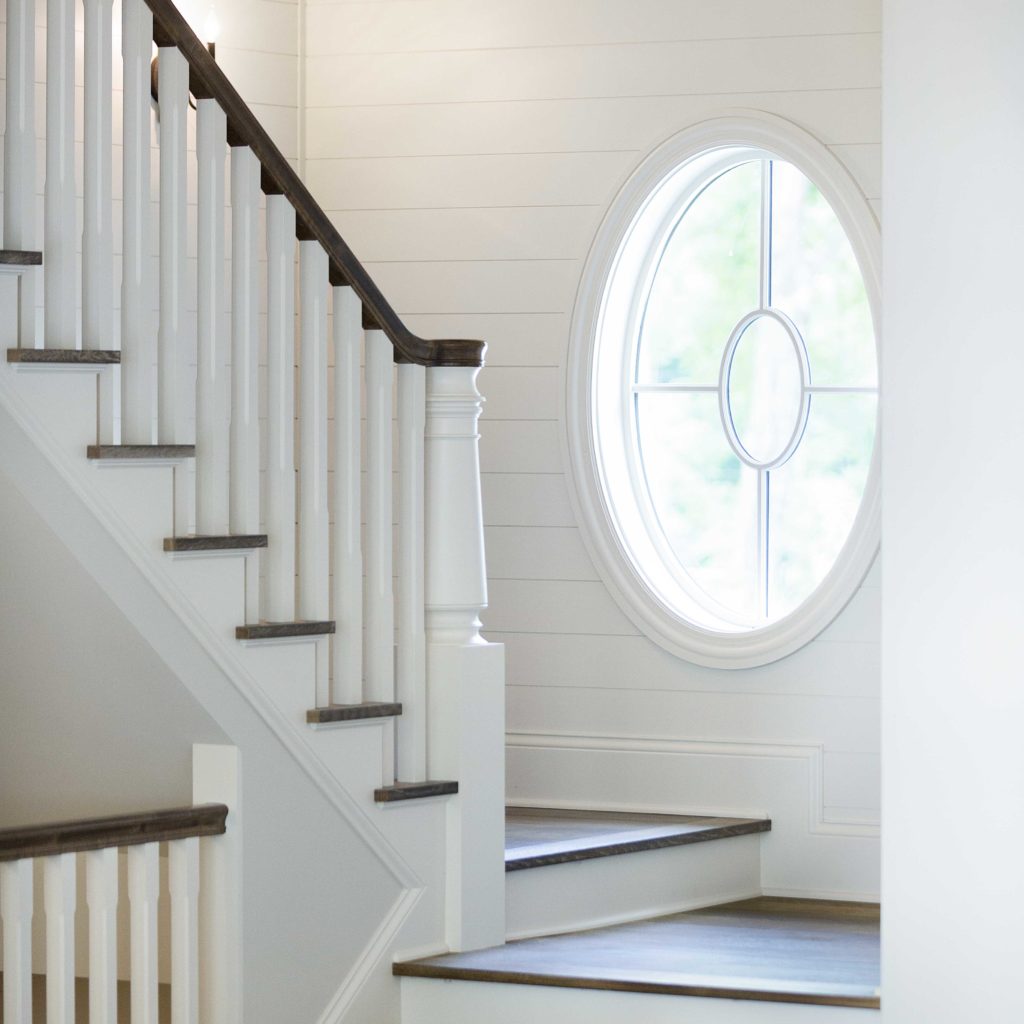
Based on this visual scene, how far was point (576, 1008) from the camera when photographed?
3223 millimetres

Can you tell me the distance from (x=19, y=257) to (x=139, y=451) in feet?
1.31

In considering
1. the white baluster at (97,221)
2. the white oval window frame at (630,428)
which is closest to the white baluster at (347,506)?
the white baluster at (97,221)

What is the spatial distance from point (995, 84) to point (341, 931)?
2.27 metres

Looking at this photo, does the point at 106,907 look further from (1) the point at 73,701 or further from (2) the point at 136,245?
(2) the point at 136,245

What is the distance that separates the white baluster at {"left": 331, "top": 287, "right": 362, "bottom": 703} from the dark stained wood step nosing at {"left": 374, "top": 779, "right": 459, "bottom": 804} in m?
0.21

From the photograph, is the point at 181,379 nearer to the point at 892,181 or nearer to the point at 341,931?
the point at 341,931

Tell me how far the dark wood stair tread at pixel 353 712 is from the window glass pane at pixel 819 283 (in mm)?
1773

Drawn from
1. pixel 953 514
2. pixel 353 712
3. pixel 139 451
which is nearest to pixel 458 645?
pixel 353 712

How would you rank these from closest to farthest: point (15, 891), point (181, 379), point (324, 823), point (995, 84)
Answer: point (995, 84), point (15, 891), point (181, 379), point (324, 823)

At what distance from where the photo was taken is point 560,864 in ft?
12.1

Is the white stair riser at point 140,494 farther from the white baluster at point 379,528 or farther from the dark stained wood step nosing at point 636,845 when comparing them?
the dark stained wood step nosing at point 636,845

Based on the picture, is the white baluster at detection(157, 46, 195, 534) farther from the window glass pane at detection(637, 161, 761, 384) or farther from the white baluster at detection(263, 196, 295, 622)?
the window glass pane at detection(637, 161, 761, 384)

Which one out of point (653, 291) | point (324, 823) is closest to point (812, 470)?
point (653, 291)

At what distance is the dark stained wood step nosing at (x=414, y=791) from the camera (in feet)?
10.8
